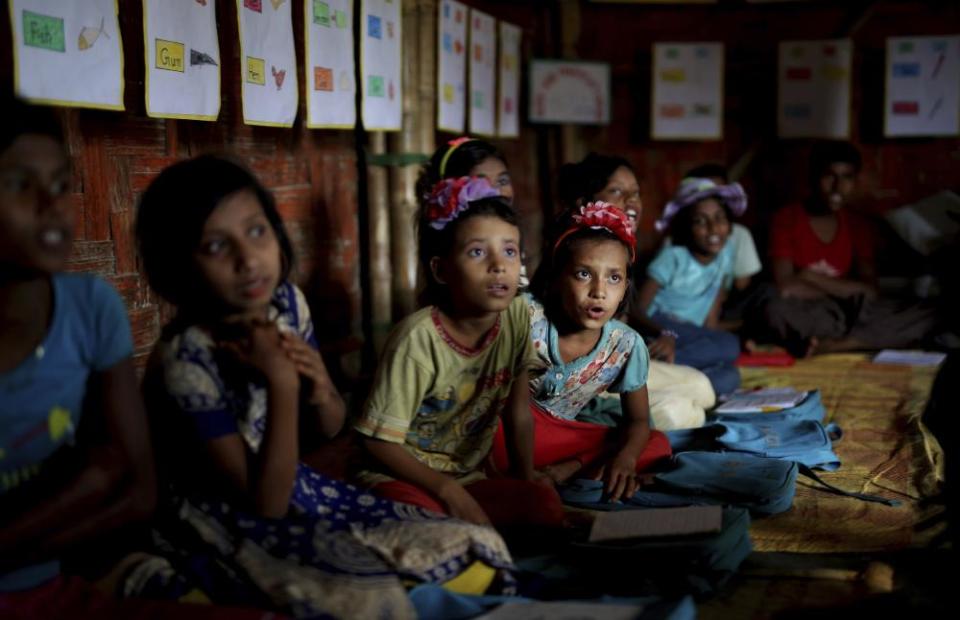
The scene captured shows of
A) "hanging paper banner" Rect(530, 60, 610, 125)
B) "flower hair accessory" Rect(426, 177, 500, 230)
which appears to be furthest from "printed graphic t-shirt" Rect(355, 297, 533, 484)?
"hanging paper banner" Rect(530, 60, 610, 125)

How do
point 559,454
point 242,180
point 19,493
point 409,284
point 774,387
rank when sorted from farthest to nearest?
point 409,284
point 774,387
point 559,454
point 242,180
point 19,493

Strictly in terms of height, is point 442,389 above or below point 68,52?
below

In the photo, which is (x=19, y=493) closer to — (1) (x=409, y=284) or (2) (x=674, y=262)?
(1) (x=409, y=284)

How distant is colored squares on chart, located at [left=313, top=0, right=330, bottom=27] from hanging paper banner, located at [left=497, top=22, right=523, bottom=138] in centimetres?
216

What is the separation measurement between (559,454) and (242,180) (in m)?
1.49

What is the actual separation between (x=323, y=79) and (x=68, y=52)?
1.36 meters

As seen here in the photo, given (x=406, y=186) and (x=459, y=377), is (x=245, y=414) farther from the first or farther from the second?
(x=406, y=186)

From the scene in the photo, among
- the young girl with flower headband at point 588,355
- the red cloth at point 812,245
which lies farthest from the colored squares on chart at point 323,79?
the red cloth at point 812,245

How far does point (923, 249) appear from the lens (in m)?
6.03

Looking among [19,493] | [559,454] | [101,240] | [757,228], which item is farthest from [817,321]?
[19,493]

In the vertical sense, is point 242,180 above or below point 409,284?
above

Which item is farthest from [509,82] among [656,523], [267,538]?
[267,538]

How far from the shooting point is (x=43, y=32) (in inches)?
87.6

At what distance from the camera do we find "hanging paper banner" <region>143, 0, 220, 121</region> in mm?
2641
